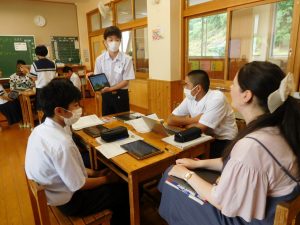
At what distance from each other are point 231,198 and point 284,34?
2669 mm

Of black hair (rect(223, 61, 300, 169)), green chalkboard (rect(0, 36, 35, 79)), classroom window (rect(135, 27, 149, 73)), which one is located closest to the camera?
black hair (rect(223, 61, 300, 169))

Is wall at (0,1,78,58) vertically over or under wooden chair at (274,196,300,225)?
over

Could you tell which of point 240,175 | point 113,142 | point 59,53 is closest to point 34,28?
point 59,53

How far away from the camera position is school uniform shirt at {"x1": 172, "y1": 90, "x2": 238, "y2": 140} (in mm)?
1813

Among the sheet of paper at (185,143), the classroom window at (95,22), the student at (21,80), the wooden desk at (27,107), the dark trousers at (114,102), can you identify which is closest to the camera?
the sheet of paper at (185,143)

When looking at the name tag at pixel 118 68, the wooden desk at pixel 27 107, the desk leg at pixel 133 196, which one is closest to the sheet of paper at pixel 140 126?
the desk leg at pixel 133 196

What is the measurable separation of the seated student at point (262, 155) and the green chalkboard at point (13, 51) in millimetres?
6840

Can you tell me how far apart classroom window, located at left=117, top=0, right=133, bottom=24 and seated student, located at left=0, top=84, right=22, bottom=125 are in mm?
3004

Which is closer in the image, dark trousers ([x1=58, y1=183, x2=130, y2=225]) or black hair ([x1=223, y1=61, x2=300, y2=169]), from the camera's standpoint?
black hair ([x1=223, y1=61, x2=300, y2=169])

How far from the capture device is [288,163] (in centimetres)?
86

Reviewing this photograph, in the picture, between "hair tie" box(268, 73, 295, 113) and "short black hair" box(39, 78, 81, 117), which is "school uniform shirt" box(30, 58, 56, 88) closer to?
"short black hair" box(39, 78, 81, 117)

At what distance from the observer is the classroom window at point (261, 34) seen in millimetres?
2777

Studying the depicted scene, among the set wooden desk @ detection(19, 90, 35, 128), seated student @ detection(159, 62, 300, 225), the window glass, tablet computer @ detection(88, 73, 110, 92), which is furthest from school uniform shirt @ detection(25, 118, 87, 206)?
wooden desk @ detection(19, 90, 35, 128)

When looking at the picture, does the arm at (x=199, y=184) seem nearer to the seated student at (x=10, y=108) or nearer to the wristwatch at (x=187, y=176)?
the wristwatch at (x=187, y=176)
